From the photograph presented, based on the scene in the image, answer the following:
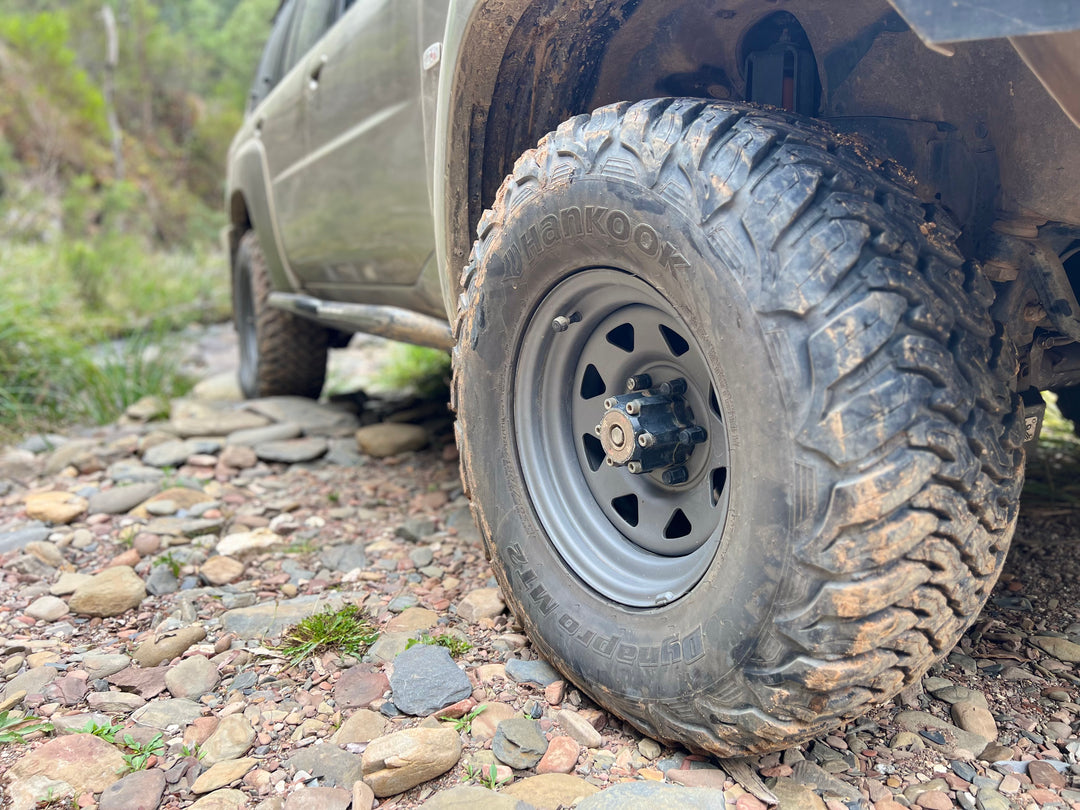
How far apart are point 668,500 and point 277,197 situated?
9.19 ft

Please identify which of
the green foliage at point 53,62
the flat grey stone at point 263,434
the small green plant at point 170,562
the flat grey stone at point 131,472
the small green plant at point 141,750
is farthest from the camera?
the green foliage at point 53,62

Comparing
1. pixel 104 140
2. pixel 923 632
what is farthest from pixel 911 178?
pixel 104 140

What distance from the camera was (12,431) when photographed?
406 cm

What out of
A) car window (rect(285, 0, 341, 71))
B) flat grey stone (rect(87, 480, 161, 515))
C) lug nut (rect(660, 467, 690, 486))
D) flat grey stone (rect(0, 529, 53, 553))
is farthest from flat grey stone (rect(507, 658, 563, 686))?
car window (rect(285, 0, 341, 71))

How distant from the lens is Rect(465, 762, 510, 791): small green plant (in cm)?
140

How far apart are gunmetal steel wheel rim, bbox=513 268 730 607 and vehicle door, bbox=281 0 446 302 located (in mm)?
871

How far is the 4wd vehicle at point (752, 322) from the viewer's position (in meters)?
1.14

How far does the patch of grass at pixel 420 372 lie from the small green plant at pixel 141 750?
314cm

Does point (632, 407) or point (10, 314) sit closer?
point (632, 407)

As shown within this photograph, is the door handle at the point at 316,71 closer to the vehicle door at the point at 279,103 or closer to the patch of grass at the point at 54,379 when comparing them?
the vehicle door at the point at 279,103

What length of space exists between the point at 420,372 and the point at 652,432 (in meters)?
3.95

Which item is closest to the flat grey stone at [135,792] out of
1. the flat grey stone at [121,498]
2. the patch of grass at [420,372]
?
the flat grey stone at [121,498]

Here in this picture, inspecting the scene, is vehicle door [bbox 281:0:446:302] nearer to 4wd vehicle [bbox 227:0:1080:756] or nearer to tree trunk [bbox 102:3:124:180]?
Result: 4wd vehicle [bbox 227:0:1080:756]

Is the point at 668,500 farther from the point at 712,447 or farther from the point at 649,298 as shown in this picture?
the point at 649,298
